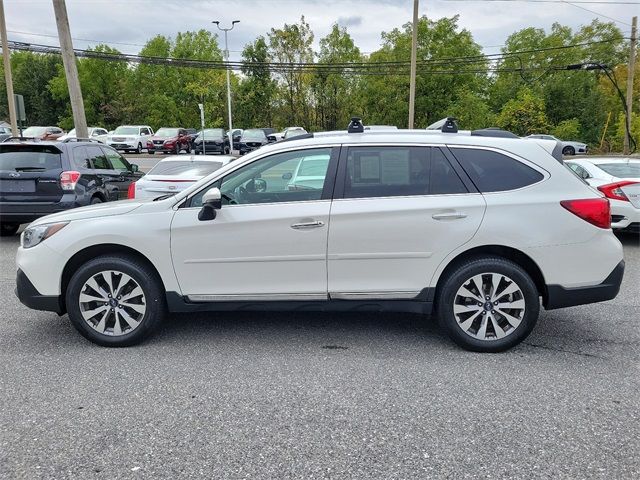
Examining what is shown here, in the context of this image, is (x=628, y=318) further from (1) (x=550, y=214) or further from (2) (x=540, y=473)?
(2) (x=540, y=473)

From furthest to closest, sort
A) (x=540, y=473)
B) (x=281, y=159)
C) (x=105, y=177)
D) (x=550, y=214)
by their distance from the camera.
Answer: (x=105, y=177) < (x=281, y=159) < (x=550, y=214) < (x=540, y=473)

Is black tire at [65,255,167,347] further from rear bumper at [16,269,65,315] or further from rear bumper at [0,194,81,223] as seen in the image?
rear bumper at [0,194,81,223]

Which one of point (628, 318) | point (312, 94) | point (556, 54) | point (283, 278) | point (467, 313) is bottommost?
point (628, 318)

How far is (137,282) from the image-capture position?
408 centimetres

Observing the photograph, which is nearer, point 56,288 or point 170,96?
A: point 56,288

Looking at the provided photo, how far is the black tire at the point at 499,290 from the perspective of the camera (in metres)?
3.93

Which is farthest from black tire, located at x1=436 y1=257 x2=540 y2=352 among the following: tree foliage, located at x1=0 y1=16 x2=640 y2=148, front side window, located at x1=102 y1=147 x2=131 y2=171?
tree foliage, located at x1=0 y1=16 x2=640 y2=148

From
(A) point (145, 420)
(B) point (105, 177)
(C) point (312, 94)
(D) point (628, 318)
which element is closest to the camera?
(A) point (145, 420)

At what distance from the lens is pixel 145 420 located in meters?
3.06

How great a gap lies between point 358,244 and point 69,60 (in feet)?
50.7

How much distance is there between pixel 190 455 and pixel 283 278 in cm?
165

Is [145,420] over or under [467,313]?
under

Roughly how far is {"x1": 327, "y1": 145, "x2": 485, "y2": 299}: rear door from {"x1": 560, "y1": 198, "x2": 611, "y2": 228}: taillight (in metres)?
0.69

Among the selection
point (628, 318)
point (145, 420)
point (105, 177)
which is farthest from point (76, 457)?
point (105, 177)
